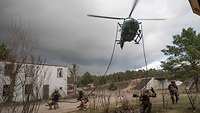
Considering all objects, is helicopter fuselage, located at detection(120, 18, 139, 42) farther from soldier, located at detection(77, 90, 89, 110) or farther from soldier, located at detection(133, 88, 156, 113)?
soldier, located at detection(77, 90, 89, 110)

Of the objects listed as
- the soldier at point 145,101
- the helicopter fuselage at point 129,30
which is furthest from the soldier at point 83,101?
the helicopter fuselage at point 129,30

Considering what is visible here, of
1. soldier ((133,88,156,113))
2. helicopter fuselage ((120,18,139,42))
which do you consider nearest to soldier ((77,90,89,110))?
soldier ((133,88,156,113))

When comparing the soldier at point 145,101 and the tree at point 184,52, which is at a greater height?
the tree at point 184,52

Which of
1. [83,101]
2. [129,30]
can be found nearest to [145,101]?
[129,30]

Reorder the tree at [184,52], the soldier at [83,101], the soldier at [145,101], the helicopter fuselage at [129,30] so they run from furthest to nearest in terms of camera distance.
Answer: the tree at [184,52] → the soldier at [83,101] → the soldier at [145,101] → the helicopter fuselage at [129,30]

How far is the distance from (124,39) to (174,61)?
30.6 metres

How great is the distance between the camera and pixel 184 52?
1876 inches

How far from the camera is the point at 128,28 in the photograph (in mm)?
18375

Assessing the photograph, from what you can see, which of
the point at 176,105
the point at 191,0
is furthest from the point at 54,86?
the point at 191,0

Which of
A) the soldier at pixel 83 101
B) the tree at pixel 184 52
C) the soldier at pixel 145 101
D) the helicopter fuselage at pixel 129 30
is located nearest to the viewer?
the helicopter fuselage at pixel 129 30

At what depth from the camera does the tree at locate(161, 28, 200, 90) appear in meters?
45.4

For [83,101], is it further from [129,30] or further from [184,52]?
[184,52]

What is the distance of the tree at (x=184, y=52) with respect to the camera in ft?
149

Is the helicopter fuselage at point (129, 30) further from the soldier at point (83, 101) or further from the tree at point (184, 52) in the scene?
the tree at point (184, 52)
